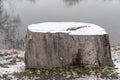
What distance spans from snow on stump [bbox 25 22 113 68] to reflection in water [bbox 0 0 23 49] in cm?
626

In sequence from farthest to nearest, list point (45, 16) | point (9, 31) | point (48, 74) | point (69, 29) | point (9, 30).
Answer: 1. point (45, 16)
2. point (9, 30)
3. point (9, 31)
4. point (69, 29)
5. point (48, 74)

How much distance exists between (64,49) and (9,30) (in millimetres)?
9611

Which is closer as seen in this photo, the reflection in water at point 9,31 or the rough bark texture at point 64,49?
the rough bark texture at point 64,49

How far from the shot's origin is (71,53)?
5457 millimetres

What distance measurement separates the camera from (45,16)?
17.3m

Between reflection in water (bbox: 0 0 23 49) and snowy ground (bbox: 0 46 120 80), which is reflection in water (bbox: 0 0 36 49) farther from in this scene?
snowy ground (bbox: 0 46 120 80)

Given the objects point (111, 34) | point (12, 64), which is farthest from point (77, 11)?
point (12, 64)

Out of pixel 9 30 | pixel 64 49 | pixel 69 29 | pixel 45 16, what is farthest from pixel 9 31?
pixel 64 49

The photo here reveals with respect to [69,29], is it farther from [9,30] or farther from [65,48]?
[9,30]

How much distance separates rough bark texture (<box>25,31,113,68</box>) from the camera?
5422mm

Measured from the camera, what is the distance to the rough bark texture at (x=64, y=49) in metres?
5.42

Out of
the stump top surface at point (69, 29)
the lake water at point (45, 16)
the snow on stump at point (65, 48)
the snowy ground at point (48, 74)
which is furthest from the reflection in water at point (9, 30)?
the snow on stump at point (65, 48)

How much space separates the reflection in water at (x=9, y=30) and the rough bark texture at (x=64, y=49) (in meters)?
6.27

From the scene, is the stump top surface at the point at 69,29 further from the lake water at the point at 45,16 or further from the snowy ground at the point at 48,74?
the lake water at the point at 45,16
